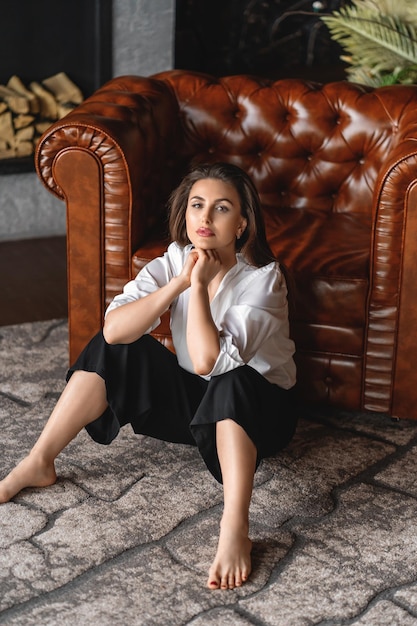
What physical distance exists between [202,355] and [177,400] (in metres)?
0.23

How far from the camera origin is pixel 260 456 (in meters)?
2.12

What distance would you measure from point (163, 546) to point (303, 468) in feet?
1.68

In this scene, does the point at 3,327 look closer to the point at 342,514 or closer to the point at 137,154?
the point at 137,154

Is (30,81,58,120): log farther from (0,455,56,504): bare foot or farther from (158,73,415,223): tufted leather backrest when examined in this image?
(0,455,56,504): bare foot

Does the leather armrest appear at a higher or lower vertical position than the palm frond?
lower

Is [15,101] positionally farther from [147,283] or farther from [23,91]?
[147,283]

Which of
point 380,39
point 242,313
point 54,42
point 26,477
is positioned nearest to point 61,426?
point 26,477

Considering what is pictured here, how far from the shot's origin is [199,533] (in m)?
2.10

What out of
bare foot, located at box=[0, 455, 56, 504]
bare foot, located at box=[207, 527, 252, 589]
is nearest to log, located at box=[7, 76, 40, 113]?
bare foot, located at box=[0, 455, 56, 504]

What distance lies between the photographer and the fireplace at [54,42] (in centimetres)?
420

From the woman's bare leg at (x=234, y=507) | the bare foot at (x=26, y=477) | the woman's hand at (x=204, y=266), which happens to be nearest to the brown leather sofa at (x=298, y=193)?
the woman's hand at (x=204, y=266)

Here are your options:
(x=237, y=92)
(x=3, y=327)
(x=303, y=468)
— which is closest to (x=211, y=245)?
(x=303, y=468)

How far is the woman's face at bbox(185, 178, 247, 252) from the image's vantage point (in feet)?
7.03

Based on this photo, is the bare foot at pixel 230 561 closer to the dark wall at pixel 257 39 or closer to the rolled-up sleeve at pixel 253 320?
the rolled-up sleeve at pixel 253 320
